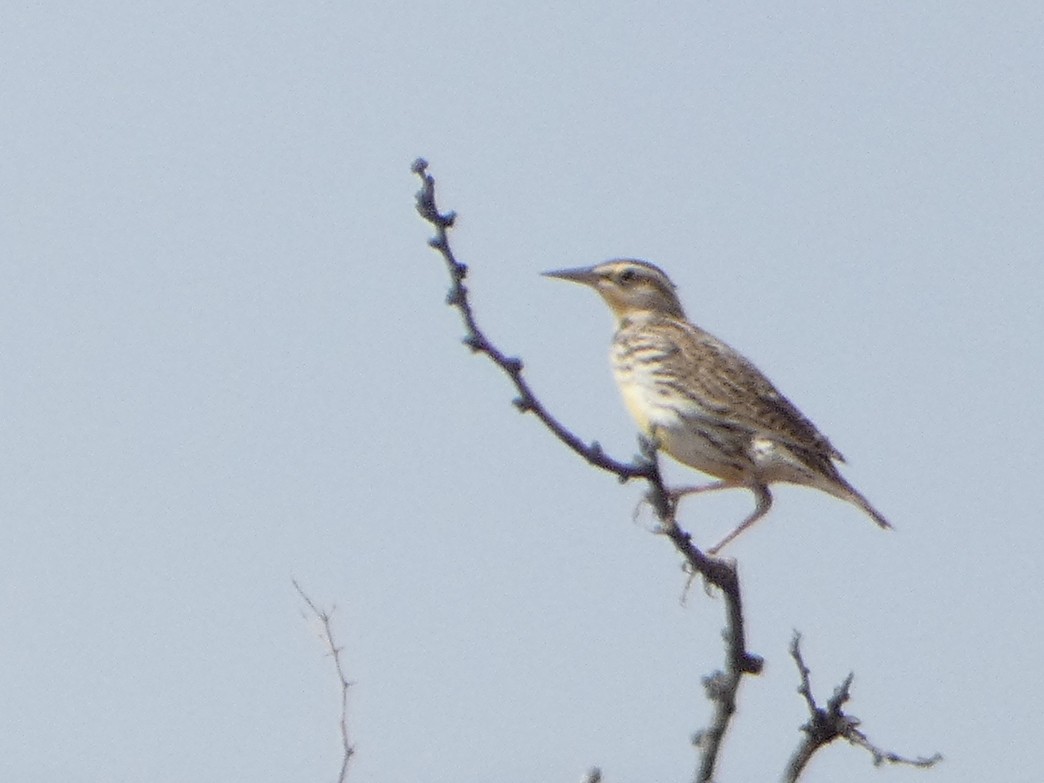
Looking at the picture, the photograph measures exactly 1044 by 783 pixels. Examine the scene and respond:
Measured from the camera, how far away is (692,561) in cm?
762

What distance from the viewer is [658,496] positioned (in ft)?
24.0

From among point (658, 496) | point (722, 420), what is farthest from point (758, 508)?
point (658, 496)

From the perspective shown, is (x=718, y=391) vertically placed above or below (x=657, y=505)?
above

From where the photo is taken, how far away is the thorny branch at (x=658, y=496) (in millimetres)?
6258

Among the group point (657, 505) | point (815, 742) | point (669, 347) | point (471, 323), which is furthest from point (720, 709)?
point (669, 347)

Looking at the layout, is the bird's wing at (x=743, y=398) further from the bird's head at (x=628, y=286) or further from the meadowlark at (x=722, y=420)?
the bird's head at (x=628, y=286)

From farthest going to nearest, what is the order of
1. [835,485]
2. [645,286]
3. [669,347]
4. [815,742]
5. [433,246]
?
1. [645,286]
2. [669,347]
3. [835,485]
4. [815,742]
5. [433,246]

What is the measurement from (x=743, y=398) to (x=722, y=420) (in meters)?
0.40

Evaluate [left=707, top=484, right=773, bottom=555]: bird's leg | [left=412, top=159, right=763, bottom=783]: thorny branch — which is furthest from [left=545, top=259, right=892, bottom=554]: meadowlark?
[left=412, top=159, right=763, bottom=783]: thorny branch

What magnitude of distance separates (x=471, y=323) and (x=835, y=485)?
6993mm

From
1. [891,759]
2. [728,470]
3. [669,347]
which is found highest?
[669,347]

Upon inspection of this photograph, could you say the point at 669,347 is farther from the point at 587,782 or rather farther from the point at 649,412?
the point at 587,782

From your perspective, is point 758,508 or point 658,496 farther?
point 758,508

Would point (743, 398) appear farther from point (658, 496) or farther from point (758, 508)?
point (658, 496)
